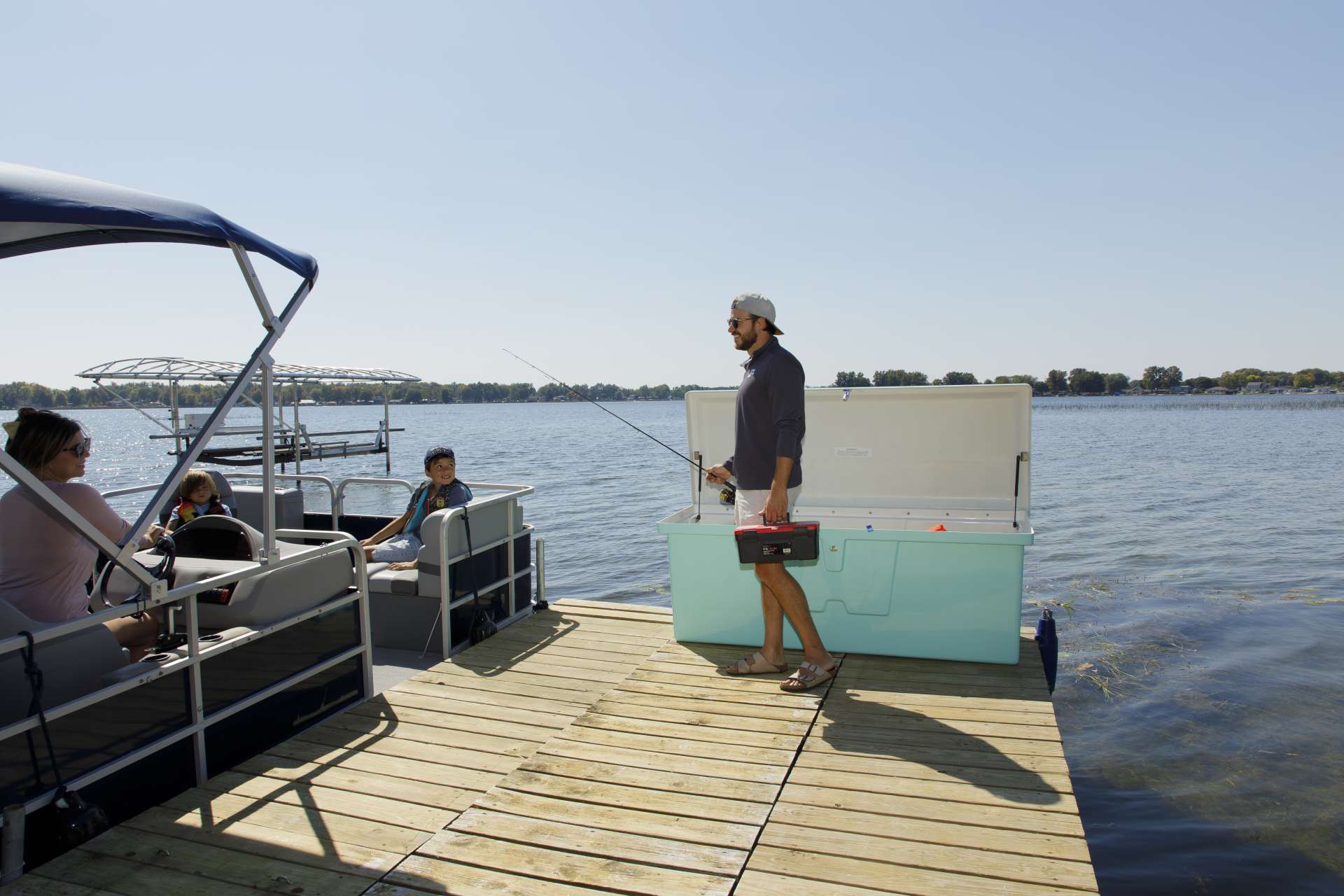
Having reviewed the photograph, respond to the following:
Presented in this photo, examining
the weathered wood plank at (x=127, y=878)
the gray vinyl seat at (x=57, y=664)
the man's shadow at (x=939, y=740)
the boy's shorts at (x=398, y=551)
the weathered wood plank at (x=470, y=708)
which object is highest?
the gray vinyl seat at (x=57, y=664)

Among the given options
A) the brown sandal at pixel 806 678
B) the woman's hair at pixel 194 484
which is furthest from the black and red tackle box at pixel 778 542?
the woman's hair at pixel 194 484

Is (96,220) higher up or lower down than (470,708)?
higher up

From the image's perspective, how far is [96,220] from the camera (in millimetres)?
2762

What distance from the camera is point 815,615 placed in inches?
A: 191

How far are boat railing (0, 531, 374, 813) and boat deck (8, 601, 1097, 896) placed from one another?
0.21 m

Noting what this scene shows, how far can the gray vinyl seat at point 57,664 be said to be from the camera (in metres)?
2.71

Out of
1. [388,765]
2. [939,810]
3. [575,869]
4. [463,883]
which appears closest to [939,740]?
[939,810]

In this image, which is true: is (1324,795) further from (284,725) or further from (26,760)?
(26,760)

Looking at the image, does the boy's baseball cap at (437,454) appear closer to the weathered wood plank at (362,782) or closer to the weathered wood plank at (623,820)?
Answer: the weathered wood plank at (362,782)

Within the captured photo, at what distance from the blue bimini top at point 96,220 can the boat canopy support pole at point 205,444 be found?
0.12m

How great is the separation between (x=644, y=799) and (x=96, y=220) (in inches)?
104

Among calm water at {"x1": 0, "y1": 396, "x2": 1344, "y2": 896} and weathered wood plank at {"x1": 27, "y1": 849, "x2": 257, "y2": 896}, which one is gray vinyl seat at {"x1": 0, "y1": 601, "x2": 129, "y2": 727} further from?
calm water at {"x1": 0, "y1": 396, "x2": 1344, "y2": 896}

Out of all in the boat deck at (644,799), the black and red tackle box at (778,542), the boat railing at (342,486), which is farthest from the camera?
the boat railing at (342,486)

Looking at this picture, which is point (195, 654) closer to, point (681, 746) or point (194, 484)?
point (681, 746)
